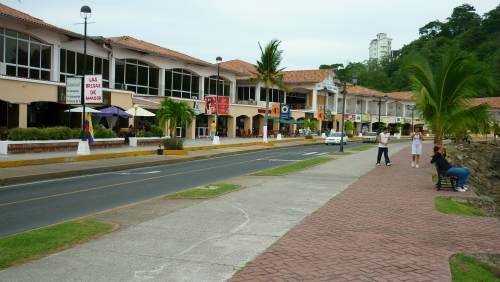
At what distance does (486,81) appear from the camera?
56.3 feet

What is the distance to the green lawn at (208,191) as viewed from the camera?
1282cm

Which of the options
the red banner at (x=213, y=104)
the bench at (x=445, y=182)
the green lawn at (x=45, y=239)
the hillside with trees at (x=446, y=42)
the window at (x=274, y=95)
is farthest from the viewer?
the hillside with trees at (x=446, y=42)

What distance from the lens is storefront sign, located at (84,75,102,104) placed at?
24.9 m

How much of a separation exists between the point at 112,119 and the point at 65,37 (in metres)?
7.07

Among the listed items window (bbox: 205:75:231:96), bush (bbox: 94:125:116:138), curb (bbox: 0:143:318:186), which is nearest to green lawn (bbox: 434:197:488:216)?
curb (bbox: 0:143:318:186)

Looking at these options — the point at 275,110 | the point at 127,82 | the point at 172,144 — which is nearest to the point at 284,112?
the point at 275,110

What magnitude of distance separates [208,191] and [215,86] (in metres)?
44.7

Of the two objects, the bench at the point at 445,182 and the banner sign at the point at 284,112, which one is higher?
the banner sign at the point at 284,112

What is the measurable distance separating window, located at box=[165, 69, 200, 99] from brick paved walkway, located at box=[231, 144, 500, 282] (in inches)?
1529

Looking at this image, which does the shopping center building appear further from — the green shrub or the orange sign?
the green shrub

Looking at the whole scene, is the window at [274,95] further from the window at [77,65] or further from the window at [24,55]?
the window at [24,55]

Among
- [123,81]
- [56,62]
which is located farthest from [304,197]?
[123,81]

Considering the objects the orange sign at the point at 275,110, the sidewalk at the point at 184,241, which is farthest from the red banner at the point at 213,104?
the sidewalk at the point at 184,241

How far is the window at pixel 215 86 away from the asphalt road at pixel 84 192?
113 ft
